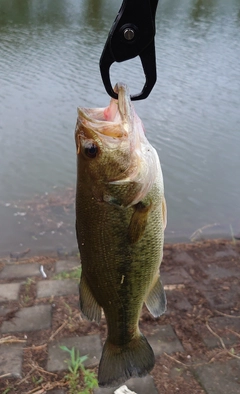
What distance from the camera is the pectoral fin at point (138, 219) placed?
1749mm

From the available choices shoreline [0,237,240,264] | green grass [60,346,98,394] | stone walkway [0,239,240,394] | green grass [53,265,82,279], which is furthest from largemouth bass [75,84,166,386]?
shoreline [0,237,240,264]

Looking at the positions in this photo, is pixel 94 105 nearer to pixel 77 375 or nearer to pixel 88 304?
pixel 77 375

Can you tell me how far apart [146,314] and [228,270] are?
1.19 metres

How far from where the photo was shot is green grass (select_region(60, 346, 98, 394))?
3062mm

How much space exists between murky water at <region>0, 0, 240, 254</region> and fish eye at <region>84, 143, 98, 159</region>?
14.0ft

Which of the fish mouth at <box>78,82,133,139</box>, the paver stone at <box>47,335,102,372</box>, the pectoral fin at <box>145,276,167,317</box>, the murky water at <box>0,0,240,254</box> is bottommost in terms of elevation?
the murky water at <box>0,0,240,254</box>

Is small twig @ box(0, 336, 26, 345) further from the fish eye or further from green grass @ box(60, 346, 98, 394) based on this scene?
the fish eye

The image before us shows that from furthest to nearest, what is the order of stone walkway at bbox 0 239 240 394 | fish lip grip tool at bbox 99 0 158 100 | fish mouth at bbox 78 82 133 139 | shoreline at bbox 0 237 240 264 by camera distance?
1. shoreline at bbox 0 237 240 264
2. stone walkway at bbox 0 239 240 394
3. fish mouth at bbox 78 82 133 139
4. fish lip grip tool at bbox 99 0 158 100

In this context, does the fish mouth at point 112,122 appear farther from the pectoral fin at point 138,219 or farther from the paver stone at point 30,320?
the paver stone at point 30,320

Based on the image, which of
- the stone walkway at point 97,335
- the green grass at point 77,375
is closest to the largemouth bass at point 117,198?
the green grass at point 77,375

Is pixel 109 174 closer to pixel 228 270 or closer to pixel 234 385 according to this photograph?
pixel 234 385

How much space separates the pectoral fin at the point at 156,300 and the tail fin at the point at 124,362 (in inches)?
6.5

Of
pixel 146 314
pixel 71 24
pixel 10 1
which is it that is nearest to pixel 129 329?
pixel 146 314

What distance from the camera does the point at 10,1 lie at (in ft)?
77.2
